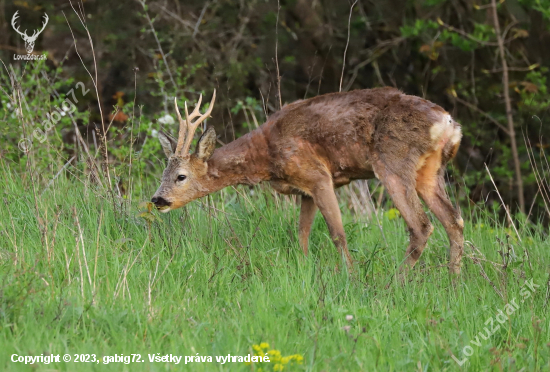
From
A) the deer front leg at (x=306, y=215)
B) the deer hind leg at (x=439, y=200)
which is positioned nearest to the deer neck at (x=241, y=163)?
the deer front leg at (x=306, y=215)

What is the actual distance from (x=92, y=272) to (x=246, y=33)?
7997 millimetres

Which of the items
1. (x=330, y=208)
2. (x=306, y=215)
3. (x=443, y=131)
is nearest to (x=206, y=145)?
(x=306, y=215)

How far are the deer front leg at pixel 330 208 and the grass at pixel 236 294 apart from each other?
0.16m

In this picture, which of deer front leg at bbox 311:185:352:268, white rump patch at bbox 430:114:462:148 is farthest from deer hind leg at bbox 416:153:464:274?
deer front leg at bbox 311:185:352:268

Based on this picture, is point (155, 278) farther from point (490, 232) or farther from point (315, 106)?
point (490, 232)

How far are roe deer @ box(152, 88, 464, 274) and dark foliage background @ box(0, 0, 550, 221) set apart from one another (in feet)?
14.3

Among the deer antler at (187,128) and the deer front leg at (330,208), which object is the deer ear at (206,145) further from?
the deer front leg at (330,208)

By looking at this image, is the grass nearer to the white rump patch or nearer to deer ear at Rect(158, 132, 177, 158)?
deer ear at Rect(158, 132, 177, 158)

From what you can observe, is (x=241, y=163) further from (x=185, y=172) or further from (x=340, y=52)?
(x=340, y=52)

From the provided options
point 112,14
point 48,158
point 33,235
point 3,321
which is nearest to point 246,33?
point 112,14

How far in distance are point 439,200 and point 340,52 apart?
5.76m

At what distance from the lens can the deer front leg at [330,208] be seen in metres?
6.20

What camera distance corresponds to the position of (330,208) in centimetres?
627

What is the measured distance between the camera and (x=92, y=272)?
4.89 m
